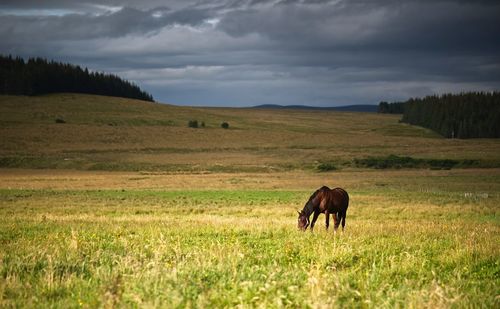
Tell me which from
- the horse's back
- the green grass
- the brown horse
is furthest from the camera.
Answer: the horse's back

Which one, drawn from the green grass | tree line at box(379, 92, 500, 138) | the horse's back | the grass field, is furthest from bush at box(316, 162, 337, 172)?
tree line at box(379, 92, 500, 138)

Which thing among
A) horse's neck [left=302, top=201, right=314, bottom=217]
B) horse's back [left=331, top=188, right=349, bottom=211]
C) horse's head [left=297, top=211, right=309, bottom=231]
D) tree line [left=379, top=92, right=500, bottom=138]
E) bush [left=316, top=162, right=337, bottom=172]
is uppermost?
tree line [left=379, top=92, right=500, bottom=138]

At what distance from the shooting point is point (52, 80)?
15062cm

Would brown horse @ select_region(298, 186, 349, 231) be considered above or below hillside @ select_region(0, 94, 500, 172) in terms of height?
above

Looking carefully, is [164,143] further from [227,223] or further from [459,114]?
[459,114]

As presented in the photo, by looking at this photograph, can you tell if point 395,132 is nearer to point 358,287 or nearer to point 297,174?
point 297,174

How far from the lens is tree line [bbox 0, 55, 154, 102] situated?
5487 inches

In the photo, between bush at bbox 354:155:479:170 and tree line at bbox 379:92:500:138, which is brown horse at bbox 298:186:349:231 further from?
tree line at bbox 379:92:500:138

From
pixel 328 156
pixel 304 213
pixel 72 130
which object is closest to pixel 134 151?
pixel 72 130

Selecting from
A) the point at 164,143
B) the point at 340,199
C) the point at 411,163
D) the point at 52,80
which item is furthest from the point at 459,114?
the point at 340,199

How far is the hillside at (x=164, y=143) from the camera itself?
69.6 m

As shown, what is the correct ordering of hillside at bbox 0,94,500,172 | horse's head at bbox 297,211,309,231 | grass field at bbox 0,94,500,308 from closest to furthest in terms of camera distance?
grass field at bbox 0,94,500,308
horse's head at bbox 297,211,309,231
hillside at bbox 0,94,500,172

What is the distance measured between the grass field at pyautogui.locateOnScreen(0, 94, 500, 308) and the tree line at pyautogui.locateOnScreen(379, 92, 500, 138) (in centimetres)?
3765

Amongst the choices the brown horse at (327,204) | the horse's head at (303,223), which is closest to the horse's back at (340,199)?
the brown horse at (327,204)
